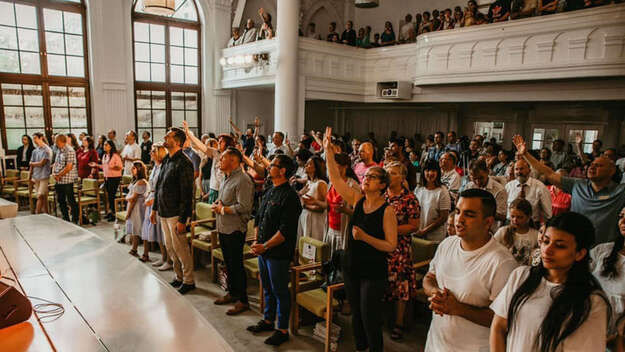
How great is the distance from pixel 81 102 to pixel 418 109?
32.2ft

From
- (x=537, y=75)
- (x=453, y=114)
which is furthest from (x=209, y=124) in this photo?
(x=537, y=75)

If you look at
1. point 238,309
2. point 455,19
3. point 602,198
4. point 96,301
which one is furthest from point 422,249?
point 455,19

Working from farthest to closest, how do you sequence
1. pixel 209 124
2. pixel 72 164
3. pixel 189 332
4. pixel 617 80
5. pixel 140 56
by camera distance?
pixel 209 124 < pixel 140 56 < pixel 617 80 < pixel 72 164 < pixel 189 332

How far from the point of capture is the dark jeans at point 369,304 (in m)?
2.55

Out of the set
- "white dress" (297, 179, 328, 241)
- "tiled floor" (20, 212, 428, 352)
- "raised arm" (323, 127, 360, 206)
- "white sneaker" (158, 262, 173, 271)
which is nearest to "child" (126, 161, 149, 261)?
"white sneaker" (158, 262, 173, 271)

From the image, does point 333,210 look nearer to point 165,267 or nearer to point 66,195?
point 165,267

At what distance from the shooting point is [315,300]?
10.6 feet

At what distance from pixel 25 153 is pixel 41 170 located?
2614 millimetres

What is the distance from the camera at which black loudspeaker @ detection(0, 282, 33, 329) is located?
171cm

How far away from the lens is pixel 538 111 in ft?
33.3

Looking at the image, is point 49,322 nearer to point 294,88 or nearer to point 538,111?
point 294,88

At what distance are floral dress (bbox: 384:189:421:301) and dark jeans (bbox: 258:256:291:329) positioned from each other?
0.85 m

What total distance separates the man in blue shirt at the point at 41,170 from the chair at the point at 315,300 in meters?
5.75

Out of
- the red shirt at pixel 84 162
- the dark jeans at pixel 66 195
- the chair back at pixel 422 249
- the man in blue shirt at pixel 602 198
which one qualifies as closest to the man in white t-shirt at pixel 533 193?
the man in blue shirt at pixel 602 198
